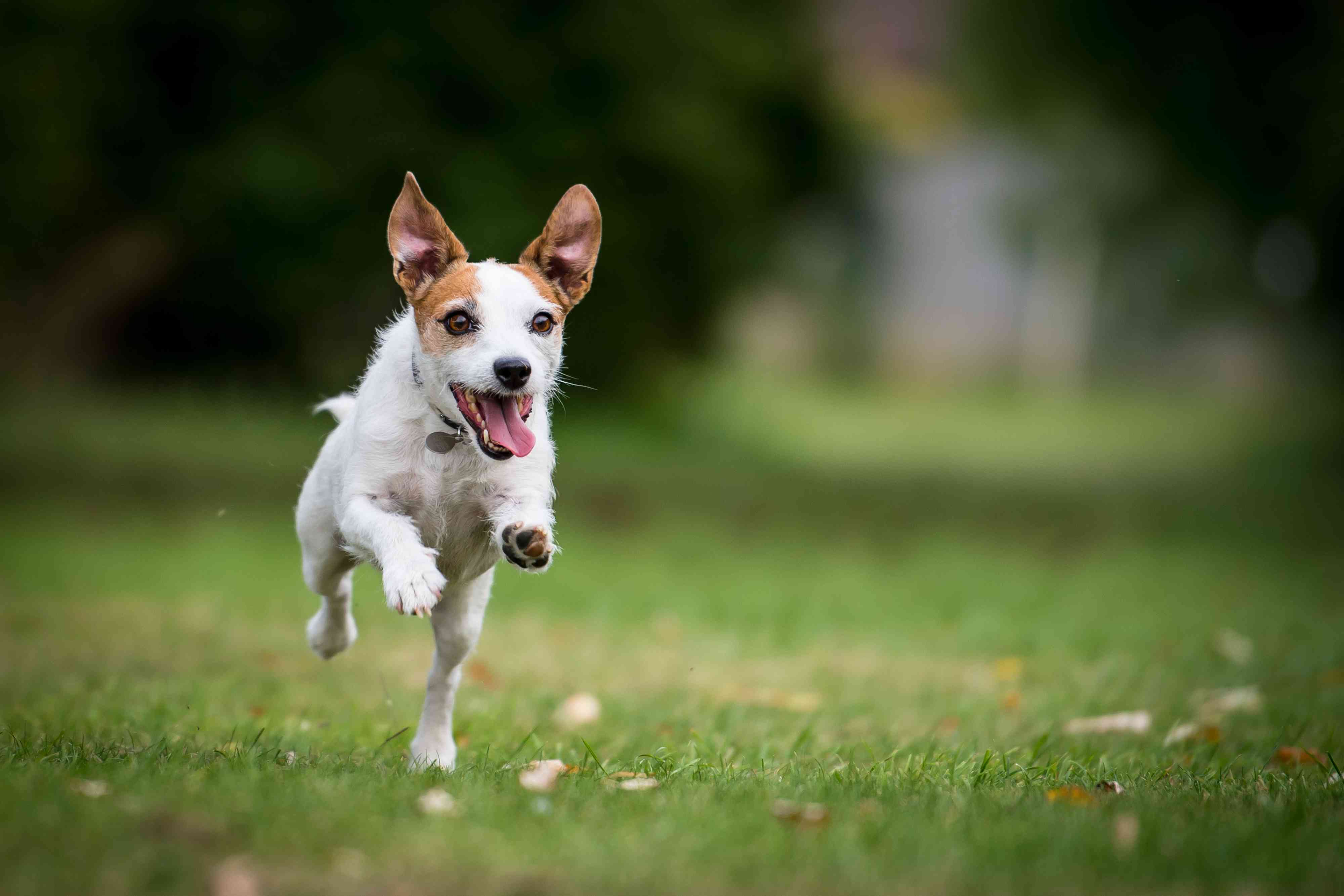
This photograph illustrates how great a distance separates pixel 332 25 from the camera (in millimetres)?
16422

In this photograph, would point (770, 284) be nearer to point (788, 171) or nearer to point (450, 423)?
point (788, 171)

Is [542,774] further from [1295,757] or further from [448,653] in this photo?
[1295,757]

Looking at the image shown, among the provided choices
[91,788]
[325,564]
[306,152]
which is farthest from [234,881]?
[306,152]

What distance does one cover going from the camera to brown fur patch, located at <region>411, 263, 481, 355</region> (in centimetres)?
498

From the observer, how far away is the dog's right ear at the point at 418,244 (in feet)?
16.9

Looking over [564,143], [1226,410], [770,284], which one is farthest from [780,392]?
[564,143]

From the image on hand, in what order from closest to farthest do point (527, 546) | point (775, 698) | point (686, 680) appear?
point (527, 546), point (775, 698), point (686, 680)

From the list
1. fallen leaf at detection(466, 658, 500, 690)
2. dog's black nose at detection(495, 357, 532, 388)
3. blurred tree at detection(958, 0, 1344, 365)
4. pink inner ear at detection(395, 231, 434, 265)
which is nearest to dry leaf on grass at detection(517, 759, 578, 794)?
dog's black nose at detection(495, 357, 532, 388)

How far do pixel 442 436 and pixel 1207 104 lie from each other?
47.8ft

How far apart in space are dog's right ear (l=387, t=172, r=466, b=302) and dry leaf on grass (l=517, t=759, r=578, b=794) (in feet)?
6.06

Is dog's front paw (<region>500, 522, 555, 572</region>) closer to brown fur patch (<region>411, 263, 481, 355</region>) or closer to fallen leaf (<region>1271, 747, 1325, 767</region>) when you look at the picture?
brown fur patch (<region>411, 263, 481, 355</region>)

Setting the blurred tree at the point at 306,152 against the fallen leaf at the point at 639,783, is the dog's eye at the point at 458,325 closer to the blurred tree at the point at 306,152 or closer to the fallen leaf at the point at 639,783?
the fallen leaf at the point at 639,783

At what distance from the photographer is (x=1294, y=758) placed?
588 cm

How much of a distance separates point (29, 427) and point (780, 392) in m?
24.3
